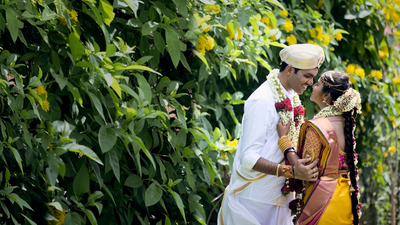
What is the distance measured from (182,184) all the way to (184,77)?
2.11 ft

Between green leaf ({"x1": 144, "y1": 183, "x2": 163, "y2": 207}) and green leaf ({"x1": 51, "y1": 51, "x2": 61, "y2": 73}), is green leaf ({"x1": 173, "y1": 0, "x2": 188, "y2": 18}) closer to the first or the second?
green leaf ({"x1": 51, "y1": 51, "x2": 61, "y2": 73})

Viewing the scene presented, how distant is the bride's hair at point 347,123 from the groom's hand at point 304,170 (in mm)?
225

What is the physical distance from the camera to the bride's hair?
2.37 m

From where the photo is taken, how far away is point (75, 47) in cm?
201

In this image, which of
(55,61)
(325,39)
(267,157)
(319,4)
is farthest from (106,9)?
(319,4)

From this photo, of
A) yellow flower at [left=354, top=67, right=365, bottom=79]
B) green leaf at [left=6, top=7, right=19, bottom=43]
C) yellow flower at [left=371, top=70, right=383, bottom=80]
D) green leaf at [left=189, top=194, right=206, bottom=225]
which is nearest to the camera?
green leaf at [left=6, top=7, right=19, bottom=43]

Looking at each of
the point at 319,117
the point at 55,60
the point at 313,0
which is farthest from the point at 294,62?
the point at 313,0

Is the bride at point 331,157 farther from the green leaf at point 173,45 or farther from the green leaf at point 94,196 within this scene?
the green leaf at point 94,196

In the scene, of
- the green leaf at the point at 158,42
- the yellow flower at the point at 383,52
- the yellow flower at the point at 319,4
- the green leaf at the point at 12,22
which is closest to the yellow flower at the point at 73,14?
the green leaf at the point at 12,22

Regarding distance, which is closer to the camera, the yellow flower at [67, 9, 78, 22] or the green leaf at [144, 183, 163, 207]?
the yellow flower at [67, 9, 78, 22]

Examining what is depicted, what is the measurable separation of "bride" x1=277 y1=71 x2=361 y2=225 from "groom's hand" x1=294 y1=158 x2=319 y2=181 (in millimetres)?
33

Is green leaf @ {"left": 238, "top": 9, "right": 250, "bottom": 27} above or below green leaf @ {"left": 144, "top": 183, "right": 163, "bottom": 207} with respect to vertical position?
above

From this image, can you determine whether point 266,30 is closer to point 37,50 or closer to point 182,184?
point 182,184

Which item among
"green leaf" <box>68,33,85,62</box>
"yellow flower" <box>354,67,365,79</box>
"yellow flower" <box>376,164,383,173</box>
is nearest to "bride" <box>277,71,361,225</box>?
"green leaf" <box>68,33,85,62</box>
